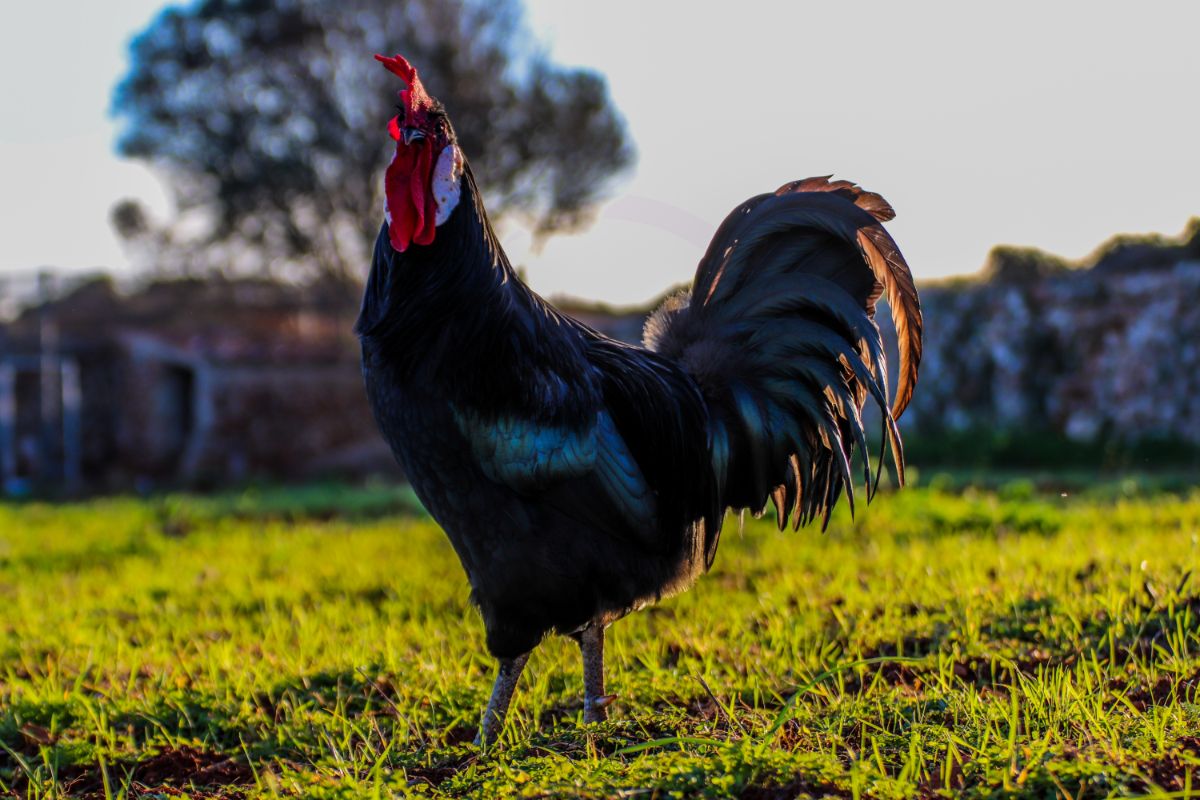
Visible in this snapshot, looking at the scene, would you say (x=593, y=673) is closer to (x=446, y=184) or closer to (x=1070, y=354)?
(x=446, y=184)

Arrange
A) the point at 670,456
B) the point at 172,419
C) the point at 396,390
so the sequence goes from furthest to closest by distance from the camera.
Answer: the point at 172,419 < the point at 670,456 < the point at 396,390

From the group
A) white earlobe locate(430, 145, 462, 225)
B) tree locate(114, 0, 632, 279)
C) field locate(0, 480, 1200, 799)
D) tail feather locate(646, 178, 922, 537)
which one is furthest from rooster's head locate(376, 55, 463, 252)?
tree locate(114, 0, 632, 279)

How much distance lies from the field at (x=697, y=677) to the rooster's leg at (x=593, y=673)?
7 centimetres

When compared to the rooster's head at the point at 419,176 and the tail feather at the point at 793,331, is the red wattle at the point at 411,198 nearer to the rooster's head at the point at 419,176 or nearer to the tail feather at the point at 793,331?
the rooster's head at the point at 419,176

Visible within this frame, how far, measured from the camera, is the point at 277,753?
3510mm

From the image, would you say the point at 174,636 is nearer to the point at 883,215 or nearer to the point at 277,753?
the point at 277,753

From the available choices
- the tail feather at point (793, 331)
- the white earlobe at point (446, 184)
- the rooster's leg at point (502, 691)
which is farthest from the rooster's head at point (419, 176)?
the rooster's leg at point (502, 691)

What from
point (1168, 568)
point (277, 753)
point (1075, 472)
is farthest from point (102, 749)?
point (1075, 472)

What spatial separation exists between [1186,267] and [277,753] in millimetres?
12533

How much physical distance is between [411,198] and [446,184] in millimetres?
128

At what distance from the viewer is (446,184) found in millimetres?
3408

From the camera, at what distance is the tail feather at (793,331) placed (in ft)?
12.2

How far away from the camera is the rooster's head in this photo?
336 centimetres

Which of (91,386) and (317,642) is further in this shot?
(91,386)
